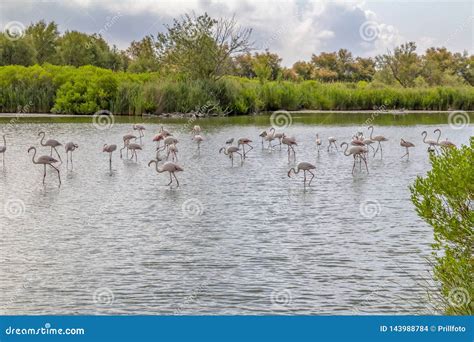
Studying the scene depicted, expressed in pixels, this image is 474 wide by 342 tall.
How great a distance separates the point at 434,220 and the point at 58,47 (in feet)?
171

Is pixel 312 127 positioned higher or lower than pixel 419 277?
higher

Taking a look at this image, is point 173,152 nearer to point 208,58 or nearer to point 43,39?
point 208,58

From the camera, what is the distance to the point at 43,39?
5538cm

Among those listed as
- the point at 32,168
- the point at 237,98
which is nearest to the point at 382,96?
the point at 237,98

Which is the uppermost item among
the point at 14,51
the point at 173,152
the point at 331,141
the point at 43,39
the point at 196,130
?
the point at 43,39

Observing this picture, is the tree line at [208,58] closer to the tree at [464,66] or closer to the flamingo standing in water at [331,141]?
the tree at [464,66]

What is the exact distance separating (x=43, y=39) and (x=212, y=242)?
48.8 meters

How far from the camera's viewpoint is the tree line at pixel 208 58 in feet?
142

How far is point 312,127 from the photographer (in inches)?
1230

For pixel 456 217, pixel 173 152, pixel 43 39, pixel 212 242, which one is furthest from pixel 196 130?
pixel 43 39

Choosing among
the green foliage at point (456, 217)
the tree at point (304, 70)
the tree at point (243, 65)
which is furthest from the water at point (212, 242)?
the tree at point (304, 70)

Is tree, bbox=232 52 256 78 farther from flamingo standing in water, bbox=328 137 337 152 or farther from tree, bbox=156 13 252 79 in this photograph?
flamingo standing in water, bbox=328 137 337 152

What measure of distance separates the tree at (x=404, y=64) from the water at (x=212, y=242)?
45578 mm
